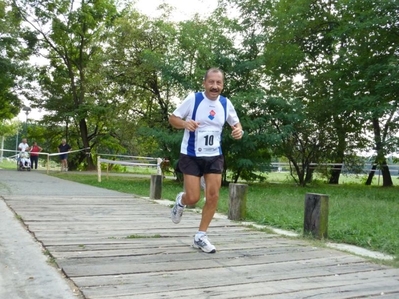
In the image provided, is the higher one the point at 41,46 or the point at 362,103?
the point at 41,46

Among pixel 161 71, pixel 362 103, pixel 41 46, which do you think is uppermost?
pixel 41 46

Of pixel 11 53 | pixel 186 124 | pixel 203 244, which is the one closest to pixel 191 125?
pixel 186 124

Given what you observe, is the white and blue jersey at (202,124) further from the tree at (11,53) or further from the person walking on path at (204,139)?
the tree at (11,53)

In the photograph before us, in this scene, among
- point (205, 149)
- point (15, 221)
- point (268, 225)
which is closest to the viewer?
point (205, 149)

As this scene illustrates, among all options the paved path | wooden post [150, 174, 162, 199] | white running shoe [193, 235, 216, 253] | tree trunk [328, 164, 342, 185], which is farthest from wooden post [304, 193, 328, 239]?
tree trunk [328, 164, 342, 185]

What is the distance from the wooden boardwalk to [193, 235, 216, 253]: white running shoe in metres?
0.07

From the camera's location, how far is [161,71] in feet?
53.9

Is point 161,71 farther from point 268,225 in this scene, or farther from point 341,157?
point 268,225

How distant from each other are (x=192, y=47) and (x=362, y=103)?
5.83m

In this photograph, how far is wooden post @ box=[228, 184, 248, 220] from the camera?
6.74 metres

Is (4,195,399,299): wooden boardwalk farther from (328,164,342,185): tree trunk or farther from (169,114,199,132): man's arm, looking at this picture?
(328,164,342,185): tree trunk

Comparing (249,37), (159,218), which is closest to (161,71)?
(249,37)

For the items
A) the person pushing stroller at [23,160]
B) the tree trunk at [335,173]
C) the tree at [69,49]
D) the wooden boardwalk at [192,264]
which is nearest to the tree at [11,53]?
the tree at [69,49]

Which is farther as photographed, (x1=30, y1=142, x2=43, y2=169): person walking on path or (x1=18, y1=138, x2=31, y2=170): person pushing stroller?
(x1=30, y1=142, x2=43, y2=169): person walking on path
